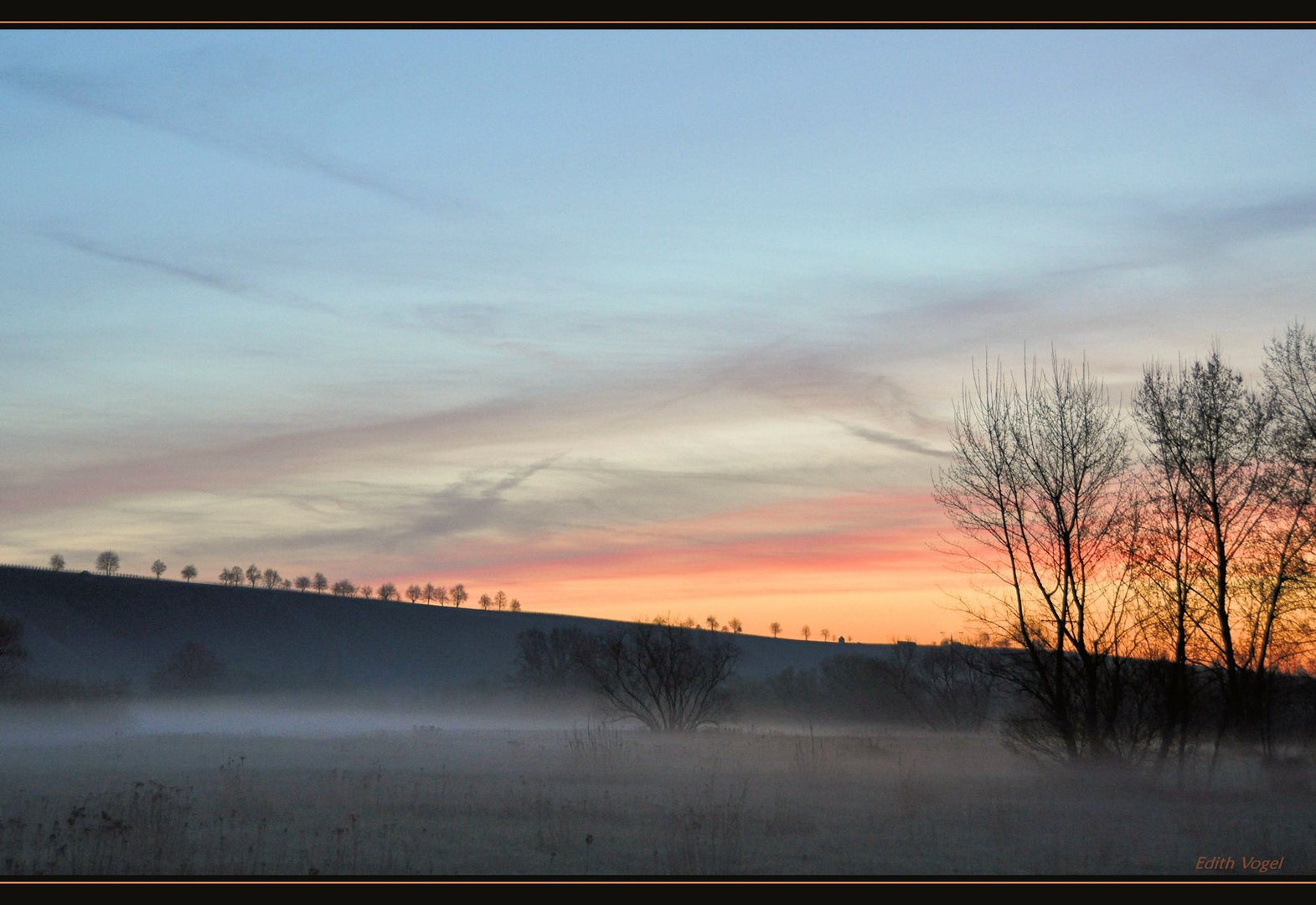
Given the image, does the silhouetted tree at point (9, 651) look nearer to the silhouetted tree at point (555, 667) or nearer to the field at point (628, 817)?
the silhouetted tree at point (555, 667)

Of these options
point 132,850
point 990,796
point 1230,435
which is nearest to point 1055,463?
point 1230,435

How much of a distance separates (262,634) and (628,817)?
491 ft

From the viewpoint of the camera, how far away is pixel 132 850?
48.5 ft

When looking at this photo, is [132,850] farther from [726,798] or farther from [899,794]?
[899,794]

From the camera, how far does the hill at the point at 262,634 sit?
131500 mm

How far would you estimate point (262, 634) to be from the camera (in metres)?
154

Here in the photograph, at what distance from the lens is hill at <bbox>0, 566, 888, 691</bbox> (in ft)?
431

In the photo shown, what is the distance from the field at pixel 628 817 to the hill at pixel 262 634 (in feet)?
340

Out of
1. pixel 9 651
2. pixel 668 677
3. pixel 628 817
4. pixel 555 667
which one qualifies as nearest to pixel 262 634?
pixel 555 667

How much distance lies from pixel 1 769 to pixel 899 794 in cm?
2213

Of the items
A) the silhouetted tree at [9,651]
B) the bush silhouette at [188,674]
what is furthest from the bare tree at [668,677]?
the bush silhouette at [188,674]

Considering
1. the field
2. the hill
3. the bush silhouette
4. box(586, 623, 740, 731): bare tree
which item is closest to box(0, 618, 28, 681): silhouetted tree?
the bush silhouette
